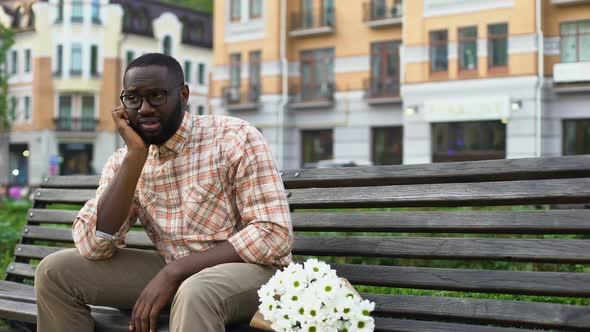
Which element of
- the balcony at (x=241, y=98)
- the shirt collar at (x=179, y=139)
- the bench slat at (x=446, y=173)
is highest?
the balcony at (x=241, y=98)

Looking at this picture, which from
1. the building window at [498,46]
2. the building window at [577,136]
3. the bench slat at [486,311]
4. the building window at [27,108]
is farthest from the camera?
the building window at [27,108]

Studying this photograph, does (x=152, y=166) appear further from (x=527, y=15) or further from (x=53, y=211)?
(x=527, y=15)

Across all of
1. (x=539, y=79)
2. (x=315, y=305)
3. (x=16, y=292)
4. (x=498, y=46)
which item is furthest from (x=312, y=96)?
(x=315, y=305)

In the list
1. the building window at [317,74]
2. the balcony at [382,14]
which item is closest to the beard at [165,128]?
the balcony at [382,14]

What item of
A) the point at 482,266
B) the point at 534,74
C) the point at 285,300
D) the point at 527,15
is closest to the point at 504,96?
the point at 534,74

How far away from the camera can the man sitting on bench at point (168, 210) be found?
8.73 ft

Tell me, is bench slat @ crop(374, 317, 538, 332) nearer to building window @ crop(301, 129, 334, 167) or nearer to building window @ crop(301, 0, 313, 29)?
building window @ crop(301, 129, 334, 167)

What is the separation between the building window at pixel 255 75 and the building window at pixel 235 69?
53cm

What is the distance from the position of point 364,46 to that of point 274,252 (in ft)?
81.0

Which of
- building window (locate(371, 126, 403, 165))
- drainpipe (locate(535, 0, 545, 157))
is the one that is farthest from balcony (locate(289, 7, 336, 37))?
drainpipe (locate(535, 0, 545, 157))

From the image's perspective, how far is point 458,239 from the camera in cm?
277

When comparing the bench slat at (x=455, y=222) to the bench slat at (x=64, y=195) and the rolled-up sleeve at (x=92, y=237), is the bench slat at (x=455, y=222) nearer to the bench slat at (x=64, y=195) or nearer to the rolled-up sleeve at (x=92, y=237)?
the rolled-up sleeve at (x=92, y=237)

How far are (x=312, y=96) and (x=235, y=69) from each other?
3344 mm

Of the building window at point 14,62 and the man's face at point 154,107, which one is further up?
the building window at point 14,62
